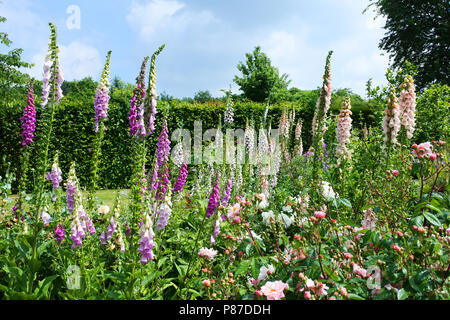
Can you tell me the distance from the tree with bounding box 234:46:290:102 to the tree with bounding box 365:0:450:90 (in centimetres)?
1056

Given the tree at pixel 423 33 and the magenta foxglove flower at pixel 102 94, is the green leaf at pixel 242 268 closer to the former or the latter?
the magenta foxglove flower at pixel 102 94

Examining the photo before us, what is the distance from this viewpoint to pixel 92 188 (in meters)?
3.02

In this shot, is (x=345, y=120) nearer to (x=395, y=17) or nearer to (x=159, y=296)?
(x=159, y=296)

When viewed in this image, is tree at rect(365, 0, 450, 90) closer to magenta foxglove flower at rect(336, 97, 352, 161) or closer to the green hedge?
the green hedge

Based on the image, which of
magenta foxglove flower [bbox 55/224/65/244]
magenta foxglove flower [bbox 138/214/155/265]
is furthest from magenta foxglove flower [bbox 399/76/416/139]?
magenta foxglove flower [bbox 55/224/65/244]

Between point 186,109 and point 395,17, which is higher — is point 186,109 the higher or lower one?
the lower one

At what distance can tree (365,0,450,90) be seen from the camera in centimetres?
2201

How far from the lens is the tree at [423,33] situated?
2201cm

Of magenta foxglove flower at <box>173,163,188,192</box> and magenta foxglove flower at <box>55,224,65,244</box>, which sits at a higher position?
magenta foxglove flower at <box>173,163,188,192</box>

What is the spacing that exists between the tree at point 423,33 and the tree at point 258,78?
10.6m

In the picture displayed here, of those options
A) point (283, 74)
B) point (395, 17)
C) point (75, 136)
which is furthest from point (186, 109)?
point (283, 74)

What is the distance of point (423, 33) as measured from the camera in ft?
74.8
